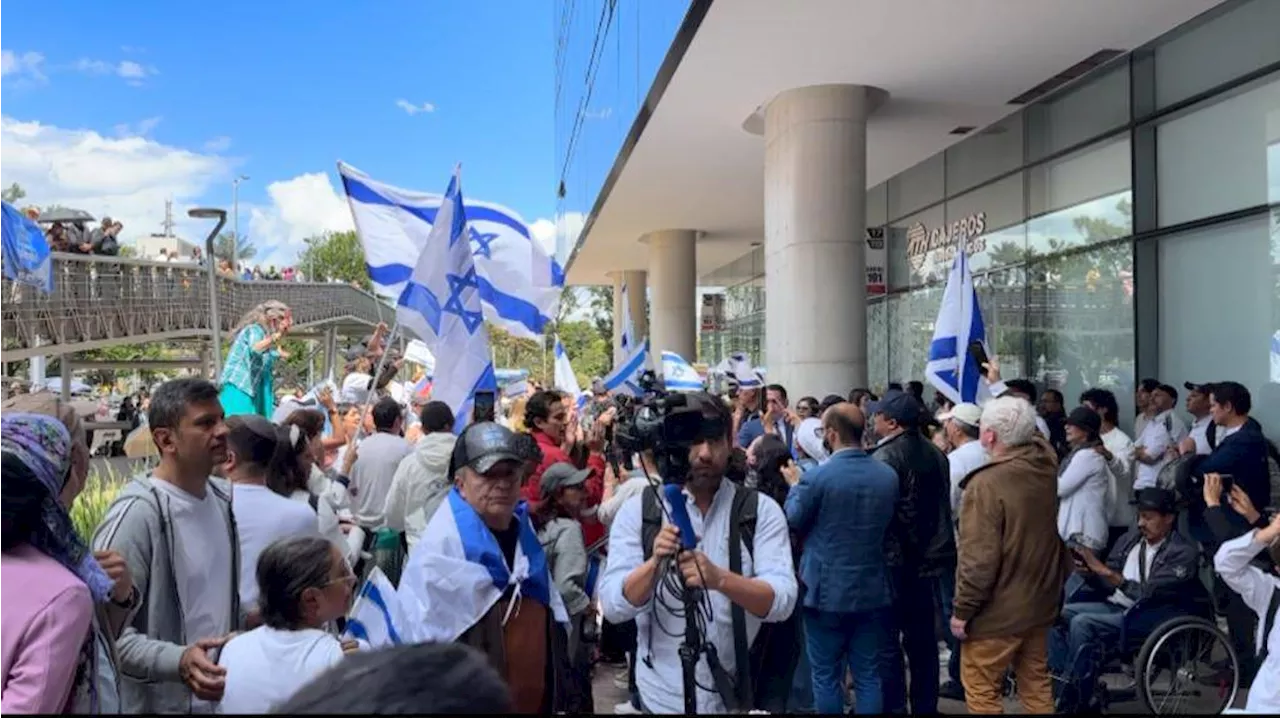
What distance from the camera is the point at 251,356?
23.8ft

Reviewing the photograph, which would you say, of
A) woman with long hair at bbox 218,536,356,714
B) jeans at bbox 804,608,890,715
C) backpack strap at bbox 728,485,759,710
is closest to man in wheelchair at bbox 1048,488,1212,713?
jeans at bbox 804,608,890,715

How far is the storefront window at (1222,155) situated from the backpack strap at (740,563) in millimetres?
8131

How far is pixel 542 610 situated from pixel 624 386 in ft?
26.9

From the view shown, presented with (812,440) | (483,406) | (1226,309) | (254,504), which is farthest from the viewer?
(1226,309)

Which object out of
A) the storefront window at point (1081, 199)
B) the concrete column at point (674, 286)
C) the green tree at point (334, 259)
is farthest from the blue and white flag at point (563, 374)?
the green tree at point (334, 259)

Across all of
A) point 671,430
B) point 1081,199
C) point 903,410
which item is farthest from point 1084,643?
point 1081,199

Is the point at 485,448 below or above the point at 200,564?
above

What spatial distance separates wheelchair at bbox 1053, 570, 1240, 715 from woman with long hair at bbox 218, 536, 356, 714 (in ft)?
15.4

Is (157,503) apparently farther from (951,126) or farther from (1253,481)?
(951,126)

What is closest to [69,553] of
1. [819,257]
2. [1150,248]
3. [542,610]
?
[542,610]

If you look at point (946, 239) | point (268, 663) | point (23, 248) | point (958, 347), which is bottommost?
point (268, 663)

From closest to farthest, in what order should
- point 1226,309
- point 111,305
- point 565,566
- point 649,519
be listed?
point 649,519
point 565,566
point 1226,309
point 111,305

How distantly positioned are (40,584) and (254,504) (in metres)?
1.40

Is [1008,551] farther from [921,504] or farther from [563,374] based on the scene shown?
[563,374]
